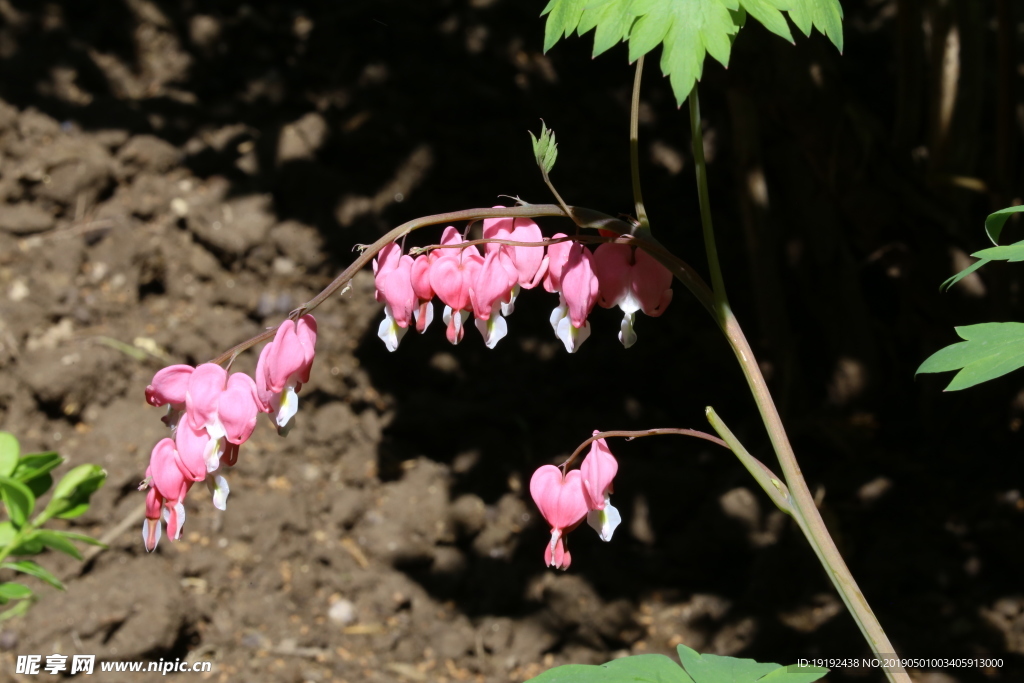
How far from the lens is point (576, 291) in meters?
0.99

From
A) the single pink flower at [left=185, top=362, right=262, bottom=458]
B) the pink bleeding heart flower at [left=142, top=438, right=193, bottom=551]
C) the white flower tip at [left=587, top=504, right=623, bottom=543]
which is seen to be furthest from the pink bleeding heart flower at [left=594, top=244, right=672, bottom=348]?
the pink bleeding heart flower at [left=142, top=438, right=193, bottom=551]

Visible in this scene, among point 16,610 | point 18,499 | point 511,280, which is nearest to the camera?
point 511,280

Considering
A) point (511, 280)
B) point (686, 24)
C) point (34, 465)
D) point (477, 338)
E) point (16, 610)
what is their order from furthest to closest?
point (477, 338) → point (16, 610) → point (34, 465) → point (511, 280) → point (686, 24)

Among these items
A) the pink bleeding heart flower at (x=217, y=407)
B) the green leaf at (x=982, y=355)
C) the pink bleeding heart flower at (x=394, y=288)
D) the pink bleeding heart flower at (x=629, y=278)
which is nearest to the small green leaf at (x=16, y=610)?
the pink bleeding heart flower at (x=217, y=407)

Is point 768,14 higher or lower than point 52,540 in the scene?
higher

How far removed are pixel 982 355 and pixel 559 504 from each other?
1.75 ft

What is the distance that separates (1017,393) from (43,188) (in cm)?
332

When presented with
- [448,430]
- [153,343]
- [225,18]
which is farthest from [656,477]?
[225,18]

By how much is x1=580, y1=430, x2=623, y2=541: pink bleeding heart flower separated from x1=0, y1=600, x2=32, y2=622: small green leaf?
1802 millimetres

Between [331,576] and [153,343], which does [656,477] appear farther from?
[153,343]

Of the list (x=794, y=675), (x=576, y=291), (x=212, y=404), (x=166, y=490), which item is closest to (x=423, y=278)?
(x=576, y=291)

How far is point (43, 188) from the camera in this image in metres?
2.77

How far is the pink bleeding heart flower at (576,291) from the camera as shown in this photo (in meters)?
0.99

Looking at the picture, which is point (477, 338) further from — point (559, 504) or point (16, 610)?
point (559, 504)
